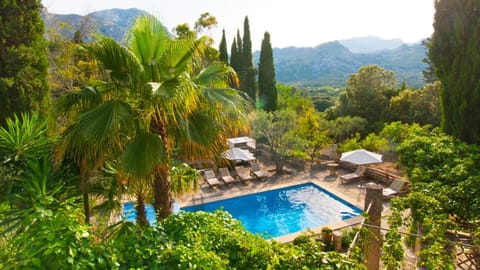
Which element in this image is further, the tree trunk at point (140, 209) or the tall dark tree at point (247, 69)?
the tall dark tree at point (247, 69)

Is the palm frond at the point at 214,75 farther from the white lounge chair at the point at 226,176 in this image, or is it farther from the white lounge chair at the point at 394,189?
the white lounge chair at the point at 394,189

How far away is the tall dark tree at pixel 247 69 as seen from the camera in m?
27.0

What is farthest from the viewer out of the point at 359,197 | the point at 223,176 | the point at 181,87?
the point at 223,176

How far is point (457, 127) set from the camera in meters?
7.18

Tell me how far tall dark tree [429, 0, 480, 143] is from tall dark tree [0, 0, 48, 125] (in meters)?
9.98

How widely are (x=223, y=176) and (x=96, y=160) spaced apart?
10.3 m

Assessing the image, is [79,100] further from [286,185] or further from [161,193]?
[286,185]

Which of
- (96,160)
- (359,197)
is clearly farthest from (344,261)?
(359,197)

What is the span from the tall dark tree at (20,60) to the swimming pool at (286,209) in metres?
6.72

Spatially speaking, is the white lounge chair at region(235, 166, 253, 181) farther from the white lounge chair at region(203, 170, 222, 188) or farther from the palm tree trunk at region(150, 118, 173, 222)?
the palm tree trunk at region(150, 118, 173, 222)

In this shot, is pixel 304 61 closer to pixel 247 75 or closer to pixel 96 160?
pixel 247 75

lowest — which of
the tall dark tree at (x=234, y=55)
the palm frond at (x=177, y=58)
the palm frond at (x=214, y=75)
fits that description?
the palm frond at (x=214, y=75)

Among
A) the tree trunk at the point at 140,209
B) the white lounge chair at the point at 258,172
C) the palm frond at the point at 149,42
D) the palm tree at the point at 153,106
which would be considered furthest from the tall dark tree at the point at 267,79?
the palm frond at the point at 149,42

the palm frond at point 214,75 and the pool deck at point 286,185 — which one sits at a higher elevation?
the palm frond at point 214,75
